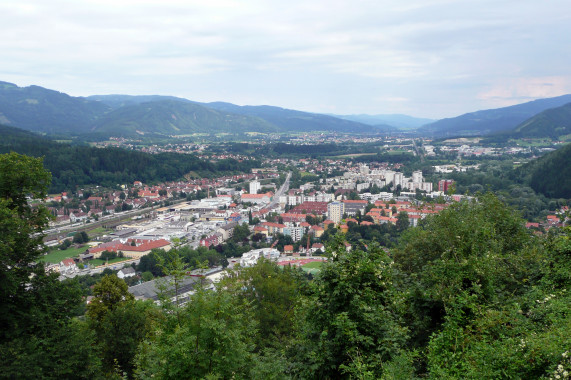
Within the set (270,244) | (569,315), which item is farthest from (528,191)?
(569,315)

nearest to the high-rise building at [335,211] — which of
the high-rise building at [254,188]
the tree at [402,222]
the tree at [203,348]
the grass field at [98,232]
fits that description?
the tree at [402,222]

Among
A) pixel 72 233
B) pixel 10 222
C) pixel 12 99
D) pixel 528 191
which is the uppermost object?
pixel 12 99

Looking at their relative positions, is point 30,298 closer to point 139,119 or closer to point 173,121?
point 139,119

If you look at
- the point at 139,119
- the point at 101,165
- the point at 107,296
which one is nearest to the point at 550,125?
the point at 101,165

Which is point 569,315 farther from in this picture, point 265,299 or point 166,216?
point 166,216

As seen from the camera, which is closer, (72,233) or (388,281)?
(388,281)

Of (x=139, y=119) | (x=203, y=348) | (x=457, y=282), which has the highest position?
(x=139, y=119)
